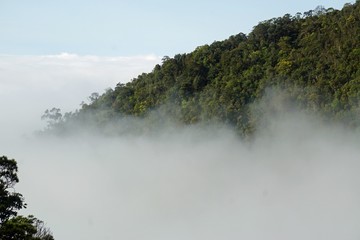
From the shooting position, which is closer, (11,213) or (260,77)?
(11,213)

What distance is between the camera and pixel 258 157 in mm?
67938

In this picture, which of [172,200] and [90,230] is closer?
[90,230]

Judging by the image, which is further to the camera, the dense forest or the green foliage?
the dense forest

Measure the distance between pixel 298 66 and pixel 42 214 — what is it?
33.3m

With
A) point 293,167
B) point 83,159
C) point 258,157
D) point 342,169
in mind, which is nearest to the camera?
point 342,169

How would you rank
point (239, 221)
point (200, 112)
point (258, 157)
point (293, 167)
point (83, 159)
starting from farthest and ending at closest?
point (83, 159)
point (200, 112)
point (258, 157)
point (293, 167)
point (239, 221)

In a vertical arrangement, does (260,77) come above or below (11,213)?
above

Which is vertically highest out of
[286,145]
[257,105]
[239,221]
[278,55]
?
[278,55]

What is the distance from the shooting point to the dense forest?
59969mm

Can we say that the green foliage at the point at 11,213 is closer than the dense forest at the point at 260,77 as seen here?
Yes

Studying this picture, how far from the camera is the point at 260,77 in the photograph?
67938mm

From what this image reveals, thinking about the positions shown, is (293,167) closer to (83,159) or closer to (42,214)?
(42,214)

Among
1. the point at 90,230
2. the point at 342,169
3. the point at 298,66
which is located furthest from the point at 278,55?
the point at 90,230

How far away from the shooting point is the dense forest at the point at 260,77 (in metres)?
60.0
